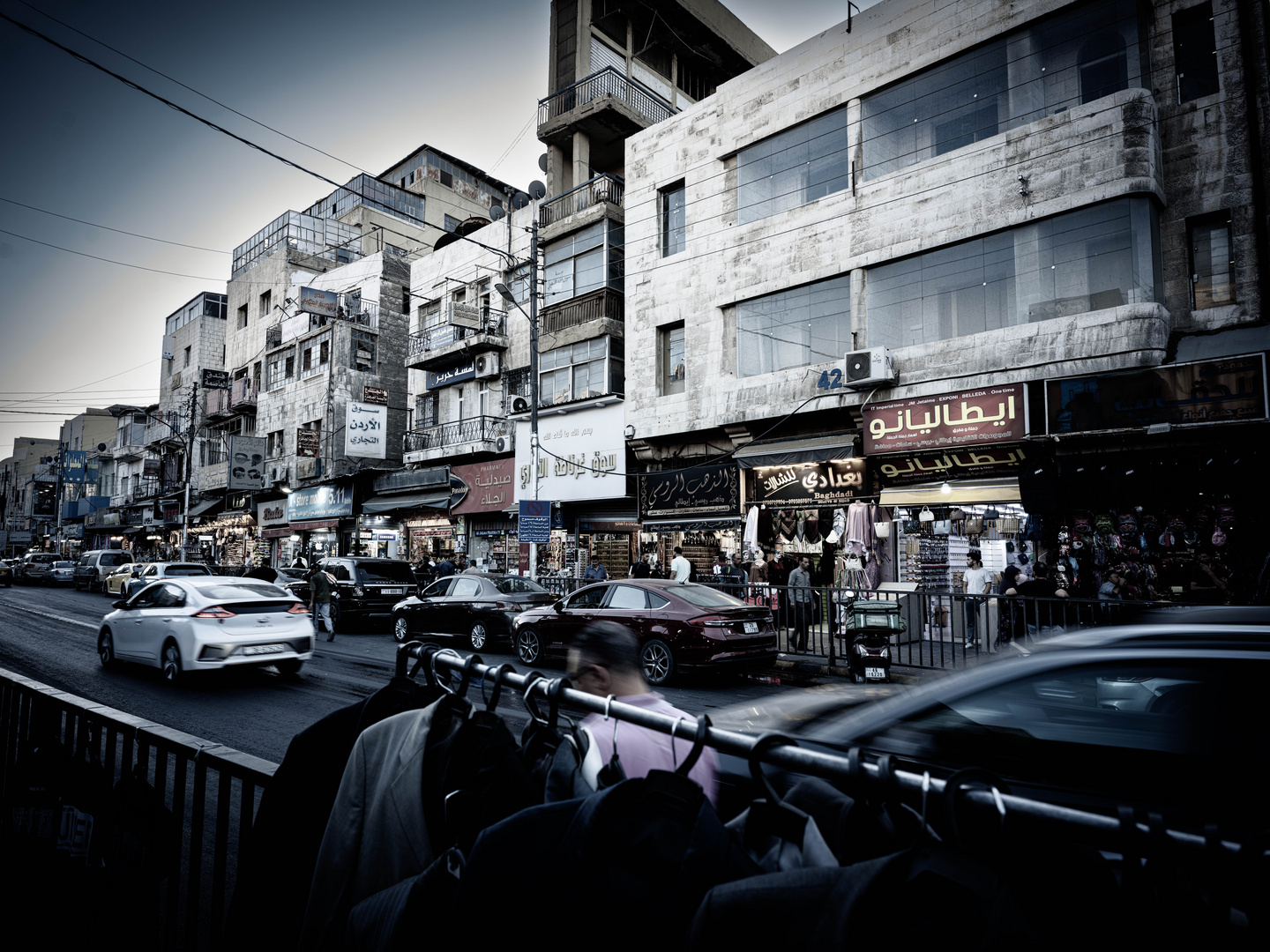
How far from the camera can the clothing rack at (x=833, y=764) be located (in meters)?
0.98

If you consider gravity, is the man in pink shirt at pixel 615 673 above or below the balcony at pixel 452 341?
below

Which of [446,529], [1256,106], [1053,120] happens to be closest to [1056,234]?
[1053,120]

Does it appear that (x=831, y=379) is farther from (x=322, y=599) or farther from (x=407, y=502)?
(x=407, y=502)

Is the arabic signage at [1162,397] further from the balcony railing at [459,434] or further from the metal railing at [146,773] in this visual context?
the balcony railing at [459,434]

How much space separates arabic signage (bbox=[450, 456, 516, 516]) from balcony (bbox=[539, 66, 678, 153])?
11.3 meters

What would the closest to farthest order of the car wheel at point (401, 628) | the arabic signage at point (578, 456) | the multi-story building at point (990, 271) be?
the multi-story building at point (990, 271), the car wheel at point (401, 628), the arabic signage at point (578, 456)

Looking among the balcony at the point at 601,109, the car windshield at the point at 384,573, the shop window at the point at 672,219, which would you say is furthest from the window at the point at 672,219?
the car windshield at the point at 384,573

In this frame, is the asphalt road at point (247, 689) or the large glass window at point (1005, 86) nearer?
the asphalt road at point (247, 689)

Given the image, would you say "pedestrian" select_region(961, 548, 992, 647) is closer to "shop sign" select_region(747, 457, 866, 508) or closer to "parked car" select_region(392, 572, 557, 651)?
→ "shop sign" select_region(747, 457, 866, 508)

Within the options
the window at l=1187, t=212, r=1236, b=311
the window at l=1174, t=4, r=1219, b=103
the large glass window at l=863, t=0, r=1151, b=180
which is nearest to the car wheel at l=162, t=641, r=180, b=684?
the large glass window at l=863, t=0, r=1151, b=180

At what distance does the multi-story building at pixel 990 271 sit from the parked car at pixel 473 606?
6.06 metres

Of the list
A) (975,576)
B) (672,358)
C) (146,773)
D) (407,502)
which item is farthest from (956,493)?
(407,502)

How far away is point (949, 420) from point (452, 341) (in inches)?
766

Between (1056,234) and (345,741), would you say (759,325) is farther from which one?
(345,741)
